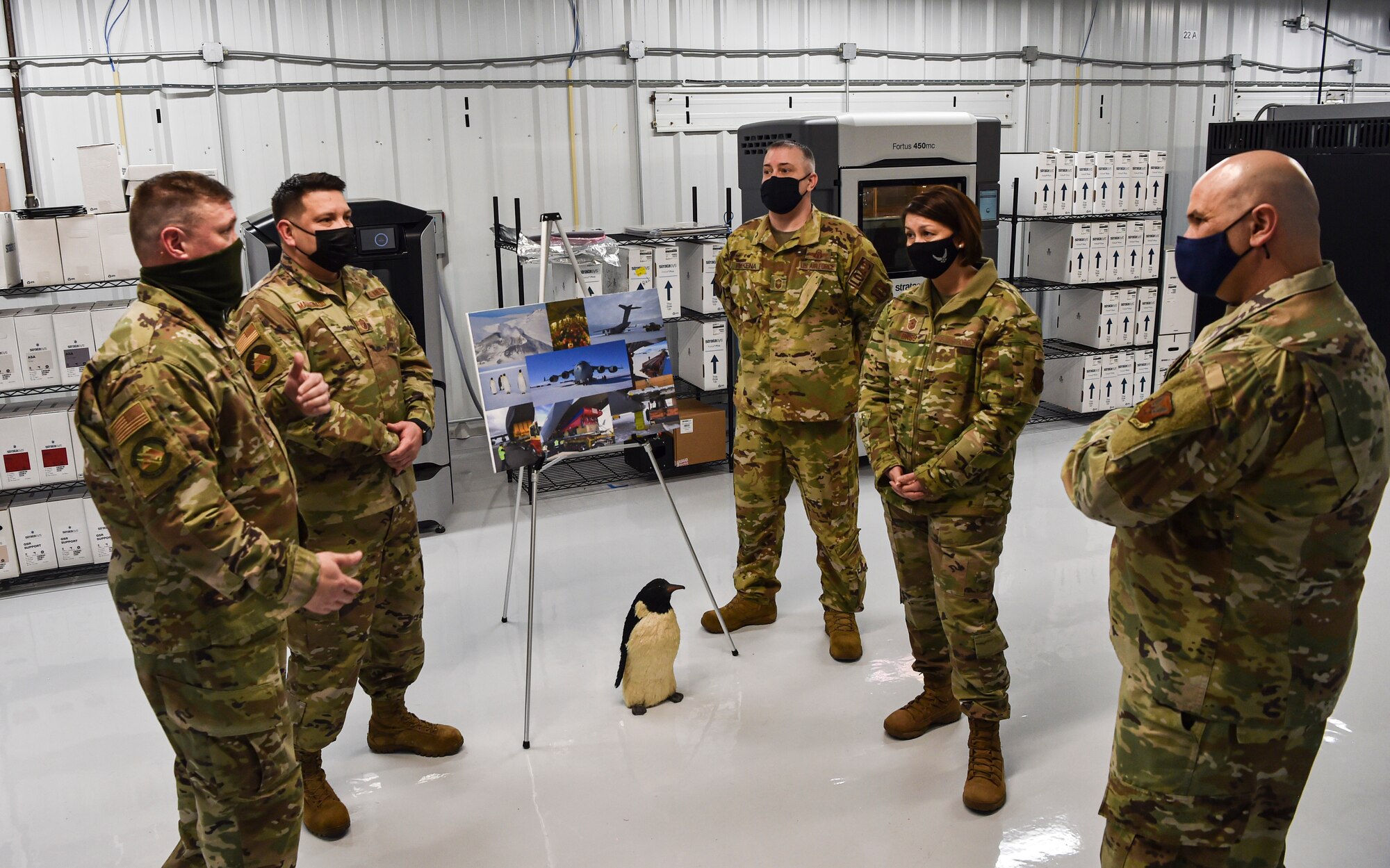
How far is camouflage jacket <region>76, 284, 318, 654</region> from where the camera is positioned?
1.82 metres

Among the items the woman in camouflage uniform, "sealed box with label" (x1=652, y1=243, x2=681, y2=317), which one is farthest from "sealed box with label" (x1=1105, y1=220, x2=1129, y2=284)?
the woman in camouflage uniform

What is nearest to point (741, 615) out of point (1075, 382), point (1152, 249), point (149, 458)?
point (149, 458)

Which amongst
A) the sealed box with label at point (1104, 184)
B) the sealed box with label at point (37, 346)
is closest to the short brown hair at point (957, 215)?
the sealed box with label at point (37, 346)

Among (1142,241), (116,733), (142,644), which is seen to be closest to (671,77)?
(1142,241)

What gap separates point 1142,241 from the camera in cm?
659

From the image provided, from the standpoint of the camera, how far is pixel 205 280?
6.50 feet

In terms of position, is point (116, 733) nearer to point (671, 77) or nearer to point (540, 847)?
point (540, 847)

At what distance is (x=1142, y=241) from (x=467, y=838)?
18.6 ft

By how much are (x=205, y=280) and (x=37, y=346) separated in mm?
2976

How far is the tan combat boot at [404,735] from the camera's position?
312 centimetres

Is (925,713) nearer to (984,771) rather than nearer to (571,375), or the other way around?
(984,771)

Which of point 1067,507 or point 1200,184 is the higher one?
point 1200,184

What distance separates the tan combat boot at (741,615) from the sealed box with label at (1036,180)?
3.63 m

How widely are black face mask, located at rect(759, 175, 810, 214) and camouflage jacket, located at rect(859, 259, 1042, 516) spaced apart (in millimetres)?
841
